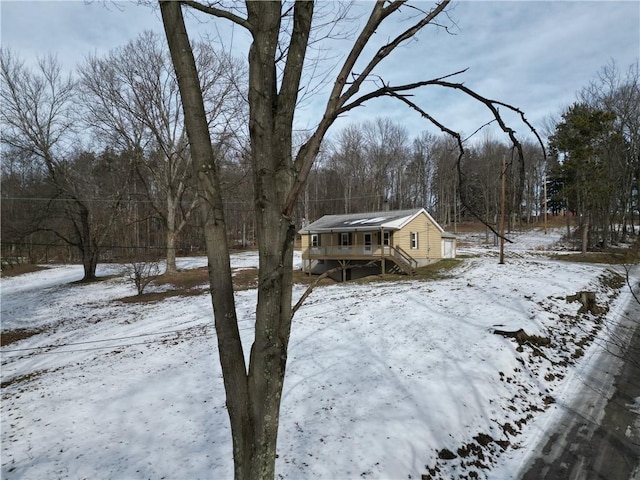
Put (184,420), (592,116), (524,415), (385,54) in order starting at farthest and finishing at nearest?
(592,116)
(524,415)
(184,420)
(385,54)

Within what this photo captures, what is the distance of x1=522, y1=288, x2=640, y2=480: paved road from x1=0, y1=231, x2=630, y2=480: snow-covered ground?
1.11 ft

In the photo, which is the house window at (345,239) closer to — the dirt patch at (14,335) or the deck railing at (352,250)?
the deck railing at (352,250)

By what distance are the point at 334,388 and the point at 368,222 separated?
19.4 metres

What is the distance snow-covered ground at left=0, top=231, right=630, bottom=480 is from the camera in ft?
17.4

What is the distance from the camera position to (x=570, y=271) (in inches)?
716

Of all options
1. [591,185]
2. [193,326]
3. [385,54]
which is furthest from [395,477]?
[591,185]

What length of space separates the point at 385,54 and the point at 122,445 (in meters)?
6.49

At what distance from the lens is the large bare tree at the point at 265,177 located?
161cm

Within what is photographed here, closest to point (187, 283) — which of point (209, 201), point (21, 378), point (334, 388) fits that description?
point (21, 378)

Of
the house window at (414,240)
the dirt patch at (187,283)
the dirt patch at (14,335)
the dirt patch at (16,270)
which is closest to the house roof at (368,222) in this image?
the house window at (414,240)

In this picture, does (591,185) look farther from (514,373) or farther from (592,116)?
(514,373)

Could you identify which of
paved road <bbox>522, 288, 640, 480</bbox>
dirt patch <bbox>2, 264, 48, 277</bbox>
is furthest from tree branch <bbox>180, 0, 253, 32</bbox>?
dirt patch <bbox>2, 264, 48, 277</bbox>

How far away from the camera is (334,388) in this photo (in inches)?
284

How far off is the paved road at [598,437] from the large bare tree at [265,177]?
480 centimetres
